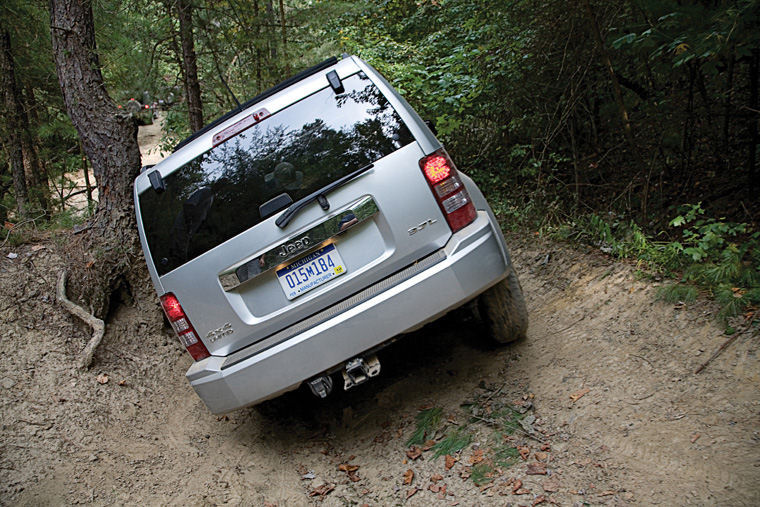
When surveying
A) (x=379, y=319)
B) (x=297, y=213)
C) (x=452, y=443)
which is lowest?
(x=452, y=443)

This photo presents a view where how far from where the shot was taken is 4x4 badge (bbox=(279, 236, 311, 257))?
299 cm

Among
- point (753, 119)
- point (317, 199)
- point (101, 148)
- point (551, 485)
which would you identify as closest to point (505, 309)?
point (551, 485)

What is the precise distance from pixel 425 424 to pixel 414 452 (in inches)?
9.7

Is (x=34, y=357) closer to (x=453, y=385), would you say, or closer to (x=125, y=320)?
(x=125, y=320)

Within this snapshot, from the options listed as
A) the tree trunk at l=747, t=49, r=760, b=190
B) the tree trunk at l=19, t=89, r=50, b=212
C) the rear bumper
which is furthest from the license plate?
the tree trunk at l=19, t=89, r=50, b=212

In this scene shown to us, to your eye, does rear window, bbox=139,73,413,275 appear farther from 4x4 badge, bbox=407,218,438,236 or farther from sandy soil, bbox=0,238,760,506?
sandy soil, bbox=0,238,760,506

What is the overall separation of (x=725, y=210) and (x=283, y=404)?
152 inches

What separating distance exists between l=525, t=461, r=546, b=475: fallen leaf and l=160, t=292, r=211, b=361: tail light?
76.6 inches

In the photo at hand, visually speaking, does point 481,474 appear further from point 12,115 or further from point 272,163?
point 12,115

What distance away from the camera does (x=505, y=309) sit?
11.9 feet

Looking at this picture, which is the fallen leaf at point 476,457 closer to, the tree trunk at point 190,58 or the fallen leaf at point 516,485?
the fallen leaf at point 516,485

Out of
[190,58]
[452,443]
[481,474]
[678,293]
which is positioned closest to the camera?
[481,474]

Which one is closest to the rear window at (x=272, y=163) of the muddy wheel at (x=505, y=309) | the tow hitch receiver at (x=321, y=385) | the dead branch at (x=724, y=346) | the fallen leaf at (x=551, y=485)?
the tow hitch receiver at (x=321, y=385)

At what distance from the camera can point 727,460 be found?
2.41 metres
